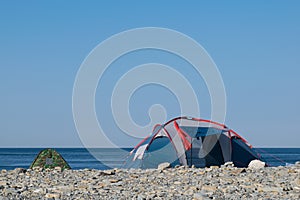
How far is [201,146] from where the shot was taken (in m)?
16.5

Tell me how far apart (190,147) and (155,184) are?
5507 millimetres

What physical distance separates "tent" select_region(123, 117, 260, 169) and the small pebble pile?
9.57ft

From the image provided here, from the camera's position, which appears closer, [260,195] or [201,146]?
[260,195]

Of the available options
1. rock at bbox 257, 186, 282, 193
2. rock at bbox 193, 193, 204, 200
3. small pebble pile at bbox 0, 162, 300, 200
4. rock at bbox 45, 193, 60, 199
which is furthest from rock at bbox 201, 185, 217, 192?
rock at bbox 45, 193, 60, 199

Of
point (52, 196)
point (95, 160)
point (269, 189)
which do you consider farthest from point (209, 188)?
point (95, 160)

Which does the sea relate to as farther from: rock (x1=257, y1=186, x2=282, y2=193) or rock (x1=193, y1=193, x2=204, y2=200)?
rock (x1=193, y1=193, x2=204, y2=200)

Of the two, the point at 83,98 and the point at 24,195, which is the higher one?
the point at 83,98

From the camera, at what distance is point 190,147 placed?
16453 mm

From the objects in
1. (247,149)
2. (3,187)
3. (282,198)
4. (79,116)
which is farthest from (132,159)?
(282,198)

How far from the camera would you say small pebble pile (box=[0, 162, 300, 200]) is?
9.58 m

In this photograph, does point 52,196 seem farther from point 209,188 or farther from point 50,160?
point 50,160

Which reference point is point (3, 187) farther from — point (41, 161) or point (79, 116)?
point (79, 116)

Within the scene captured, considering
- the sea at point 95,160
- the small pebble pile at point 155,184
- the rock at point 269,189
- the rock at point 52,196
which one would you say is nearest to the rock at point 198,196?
the small pebble pile at point 155,184

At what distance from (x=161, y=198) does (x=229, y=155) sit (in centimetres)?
786
